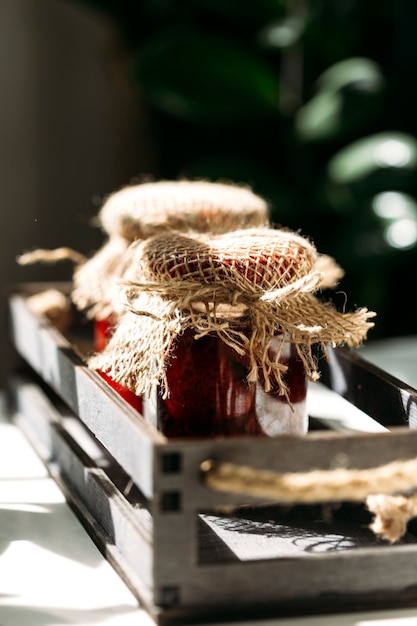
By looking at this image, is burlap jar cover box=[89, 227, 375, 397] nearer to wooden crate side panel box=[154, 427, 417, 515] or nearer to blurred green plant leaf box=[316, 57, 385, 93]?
wooden crate side panel box=[154, 427, 417, 515]

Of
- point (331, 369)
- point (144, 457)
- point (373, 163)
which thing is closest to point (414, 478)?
point (144, 457)

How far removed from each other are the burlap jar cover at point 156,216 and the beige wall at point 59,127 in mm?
1094

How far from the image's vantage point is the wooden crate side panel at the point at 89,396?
51 cm

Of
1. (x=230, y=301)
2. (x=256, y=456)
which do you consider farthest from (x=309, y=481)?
(x=230, y=301)

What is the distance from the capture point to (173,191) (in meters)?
0.78

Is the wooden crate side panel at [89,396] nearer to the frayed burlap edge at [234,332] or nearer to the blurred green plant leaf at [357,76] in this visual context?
the frayed burlap edge at [234,332]

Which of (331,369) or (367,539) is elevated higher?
(331,369)

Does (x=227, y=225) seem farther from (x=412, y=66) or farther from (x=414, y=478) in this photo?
(x=412, y=66)

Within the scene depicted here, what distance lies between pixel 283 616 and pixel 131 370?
207mm

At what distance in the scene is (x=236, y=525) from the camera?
62 cm

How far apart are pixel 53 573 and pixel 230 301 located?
0.71ft

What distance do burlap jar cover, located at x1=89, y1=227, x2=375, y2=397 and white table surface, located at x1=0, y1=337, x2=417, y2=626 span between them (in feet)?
0.41

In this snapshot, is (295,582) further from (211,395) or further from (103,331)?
(103,331)

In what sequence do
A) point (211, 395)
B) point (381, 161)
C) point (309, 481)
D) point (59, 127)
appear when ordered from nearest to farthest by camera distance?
1. point (309, 481)
2. point (211, 395)
3. point (381, 161)
4. point (59, 127)
